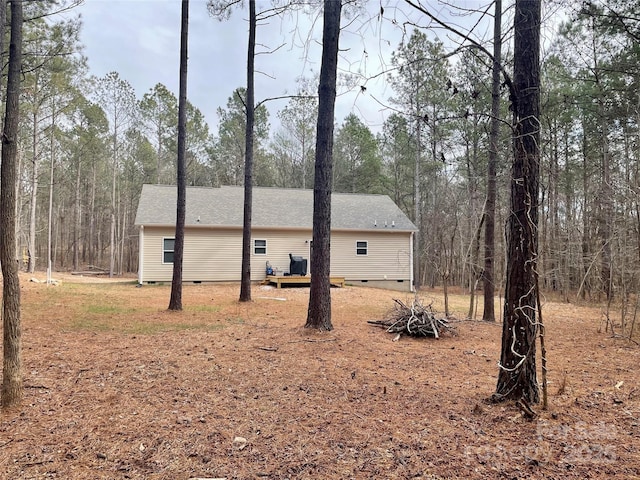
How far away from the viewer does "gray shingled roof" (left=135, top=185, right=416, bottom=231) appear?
15.5m

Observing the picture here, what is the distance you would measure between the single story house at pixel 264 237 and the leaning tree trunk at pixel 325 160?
32.7 feet

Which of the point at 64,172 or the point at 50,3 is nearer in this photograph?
the point at 50,3

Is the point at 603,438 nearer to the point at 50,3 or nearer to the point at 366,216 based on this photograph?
the point at 50,3

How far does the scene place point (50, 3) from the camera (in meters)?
7.15

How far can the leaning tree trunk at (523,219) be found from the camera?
10.2 feet

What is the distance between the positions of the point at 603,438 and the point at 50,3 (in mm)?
10163

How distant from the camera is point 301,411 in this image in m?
3.18

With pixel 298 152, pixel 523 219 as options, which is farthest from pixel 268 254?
pixel 523 219

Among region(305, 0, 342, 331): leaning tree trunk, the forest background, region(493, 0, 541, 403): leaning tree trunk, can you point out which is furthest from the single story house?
region(493, 0, 541, 403): leaning tree trunk

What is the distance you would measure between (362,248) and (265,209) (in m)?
4.67

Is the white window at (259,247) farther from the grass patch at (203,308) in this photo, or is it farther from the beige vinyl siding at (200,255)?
the grass patch at (203,308)

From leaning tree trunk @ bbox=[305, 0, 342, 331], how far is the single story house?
996 centimetres

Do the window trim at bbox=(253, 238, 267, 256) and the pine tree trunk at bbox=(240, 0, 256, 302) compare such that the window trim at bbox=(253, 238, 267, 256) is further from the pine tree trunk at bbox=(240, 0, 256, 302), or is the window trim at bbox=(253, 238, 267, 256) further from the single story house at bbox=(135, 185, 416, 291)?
the pine tree trunk at bbox=(240, 0, 256, 302)

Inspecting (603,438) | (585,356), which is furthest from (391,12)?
(585,356)
